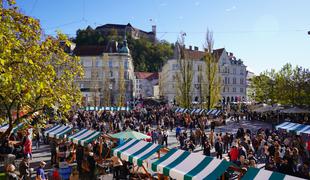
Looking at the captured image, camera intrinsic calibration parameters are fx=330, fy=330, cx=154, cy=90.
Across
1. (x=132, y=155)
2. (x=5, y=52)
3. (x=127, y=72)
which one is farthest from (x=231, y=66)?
(x=5, y=52)

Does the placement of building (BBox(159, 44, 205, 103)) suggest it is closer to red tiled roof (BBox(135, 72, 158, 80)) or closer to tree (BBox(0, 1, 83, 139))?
red tiled roof (BBox(135, 72, 158, 80))

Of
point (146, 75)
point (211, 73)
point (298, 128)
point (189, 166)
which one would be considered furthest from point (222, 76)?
point (189, 166)

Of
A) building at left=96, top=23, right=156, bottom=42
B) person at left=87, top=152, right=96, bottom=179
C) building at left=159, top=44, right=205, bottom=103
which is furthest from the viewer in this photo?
building at left=96, top=23, right=156, bottom=42

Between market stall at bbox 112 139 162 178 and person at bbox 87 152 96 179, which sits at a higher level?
market stall at bbox 112 139 162 178

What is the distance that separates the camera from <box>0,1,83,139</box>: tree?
26.2 ft

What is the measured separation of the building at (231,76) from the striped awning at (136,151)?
75.0 metres

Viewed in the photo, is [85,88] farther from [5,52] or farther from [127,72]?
[5,52]

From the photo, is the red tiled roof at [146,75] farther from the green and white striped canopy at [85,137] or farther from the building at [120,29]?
the green and white striped canopy at [85,137]

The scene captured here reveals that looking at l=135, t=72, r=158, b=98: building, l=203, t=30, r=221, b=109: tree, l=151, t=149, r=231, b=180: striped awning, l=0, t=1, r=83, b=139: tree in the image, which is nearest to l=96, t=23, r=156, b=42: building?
l=135, t=72, r=158, b=98: building

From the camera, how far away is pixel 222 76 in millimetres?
87312

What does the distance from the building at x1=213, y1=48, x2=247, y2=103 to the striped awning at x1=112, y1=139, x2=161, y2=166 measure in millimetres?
74965

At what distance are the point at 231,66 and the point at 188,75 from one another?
156ft

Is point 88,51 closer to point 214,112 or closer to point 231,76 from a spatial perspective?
point 231,76

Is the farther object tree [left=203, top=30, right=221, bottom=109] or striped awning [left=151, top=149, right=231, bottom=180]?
tree [left=203, top=30, right=221, bottom=109]
